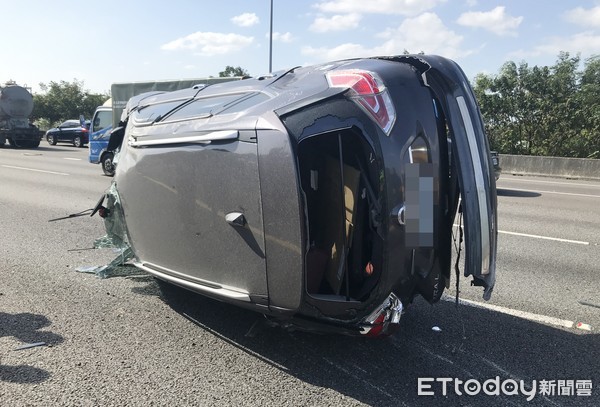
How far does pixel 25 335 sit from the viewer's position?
3.89 metres

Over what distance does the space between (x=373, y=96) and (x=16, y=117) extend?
92.8 ft

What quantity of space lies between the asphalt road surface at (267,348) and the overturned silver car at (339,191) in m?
0.43

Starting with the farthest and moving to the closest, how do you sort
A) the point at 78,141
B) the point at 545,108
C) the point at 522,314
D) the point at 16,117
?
1. the point at 78,141
2. the point at 16,117
3. the point at 545,108
4. the point at 522,314

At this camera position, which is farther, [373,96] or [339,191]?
[339,191]

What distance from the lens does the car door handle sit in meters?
3.19

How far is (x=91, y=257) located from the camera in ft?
19.8

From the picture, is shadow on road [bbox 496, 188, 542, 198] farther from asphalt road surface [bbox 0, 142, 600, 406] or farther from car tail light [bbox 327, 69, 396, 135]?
car tail light [bbox 327, 69, 396, 135]

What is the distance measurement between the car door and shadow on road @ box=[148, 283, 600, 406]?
636mm

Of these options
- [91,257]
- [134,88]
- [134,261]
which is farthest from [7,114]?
[134,261]

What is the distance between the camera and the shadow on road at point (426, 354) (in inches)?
124

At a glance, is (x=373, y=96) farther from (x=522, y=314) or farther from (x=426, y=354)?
(x=522, y=314)

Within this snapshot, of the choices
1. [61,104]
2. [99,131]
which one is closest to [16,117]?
[99,131]

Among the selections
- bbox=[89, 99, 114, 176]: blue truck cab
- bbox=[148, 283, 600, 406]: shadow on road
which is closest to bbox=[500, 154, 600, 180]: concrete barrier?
bbox=[89, 99, 114, 176]: blue truck cab

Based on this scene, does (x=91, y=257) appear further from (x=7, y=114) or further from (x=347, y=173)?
(x=7, y=114)
